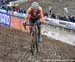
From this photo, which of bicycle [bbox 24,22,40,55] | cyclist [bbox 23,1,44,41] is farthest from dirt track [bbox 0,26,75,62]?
cyclist [bbox 23,1,44,41]

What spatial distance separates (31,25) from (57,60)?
1996 mm

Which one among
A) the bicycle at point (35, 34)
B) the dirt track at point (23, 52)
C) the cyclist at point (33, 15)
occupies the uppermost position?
the cyclist at point (33, 15)

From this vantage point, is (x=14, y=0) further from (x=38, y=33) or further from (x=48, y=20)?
(x=38, y=33)

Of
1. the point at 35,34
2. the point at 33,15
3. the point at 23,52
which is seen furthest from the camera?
the point at 23,52

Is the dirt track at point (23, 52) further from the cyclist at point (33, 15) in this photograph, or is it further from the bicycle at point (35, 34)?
the cyclist at point (33, 15)

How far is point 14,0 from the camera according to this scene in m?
48.1

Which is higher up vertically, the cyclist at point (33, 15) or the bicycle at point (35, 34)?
the cyclist at point (33, 15)

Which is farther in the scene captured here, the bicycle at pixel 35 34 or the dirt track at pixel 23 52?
the dirt track at pixel 23 52

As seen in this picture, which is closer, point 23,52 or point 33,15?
point 33,15

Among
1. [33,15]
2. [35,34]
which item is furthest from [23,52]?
[33,15]

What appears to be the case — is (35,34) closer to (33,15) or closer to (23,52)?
(33,15)

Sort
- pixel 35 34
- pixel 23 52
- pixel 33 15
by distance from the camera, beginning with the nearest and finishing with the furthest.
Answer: pixel 35 34 < pixel 33 15 < pixel 23 52

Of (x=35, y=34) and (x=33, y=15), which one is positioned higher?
(x=33, y=15)

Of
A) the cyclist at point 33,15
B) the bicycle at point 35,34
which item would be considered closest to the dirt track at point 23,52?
the bicycle at point 35,34
